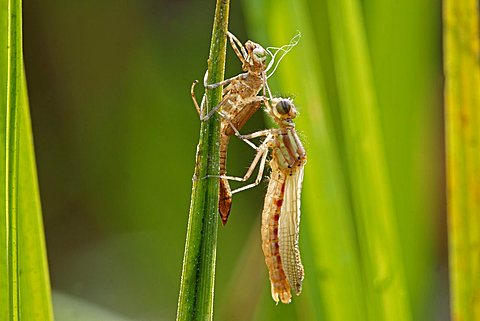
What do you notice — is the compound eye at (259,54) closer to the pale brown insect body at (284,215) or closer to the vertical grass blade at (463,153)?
the pale brown insect body at (284,215)

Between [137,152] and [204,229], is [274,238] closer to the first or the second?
[204,229]

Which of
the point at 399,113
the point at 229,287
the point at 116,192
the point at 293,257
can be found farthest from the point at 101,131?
the point at 293,257

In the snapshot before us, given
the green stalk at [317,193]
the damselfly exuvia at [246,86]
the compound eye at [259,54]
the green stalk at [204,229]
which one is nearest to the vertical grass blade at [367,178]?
the green stalk at [317,193]

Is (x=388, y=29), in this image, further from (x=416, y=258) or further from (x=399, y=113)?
(x=416, y=258)

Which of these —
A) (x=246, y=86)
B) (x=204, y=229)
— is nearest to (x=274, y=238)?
(x=246, y=86)

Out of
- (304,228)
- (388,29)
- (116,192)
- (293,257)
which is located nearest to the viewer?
(293,257)

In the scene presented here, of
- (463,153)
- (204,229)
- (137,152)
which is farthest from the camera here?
(137,152)
